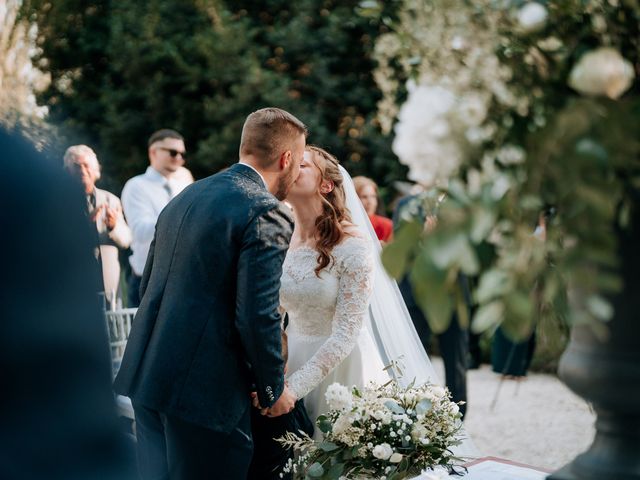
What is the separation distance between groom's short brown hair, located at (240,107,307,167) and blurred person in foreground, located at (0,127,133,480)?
6.50ft

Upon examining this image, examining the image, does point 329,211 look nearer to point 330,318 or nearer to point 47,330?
point 330,318

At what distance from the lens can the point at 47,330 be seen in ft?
3.61

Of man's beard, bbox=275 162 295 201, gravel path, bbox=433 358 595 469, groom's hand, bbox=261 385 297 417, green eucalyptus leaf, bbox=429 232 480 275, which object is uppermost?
green eucalyptus leaf, bbox=429 232 480 275

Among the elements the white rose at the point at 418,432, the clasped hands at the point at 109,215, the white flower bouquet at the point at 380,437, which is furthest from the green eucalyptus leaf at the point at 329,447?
the clasped hands at the point at 109,215

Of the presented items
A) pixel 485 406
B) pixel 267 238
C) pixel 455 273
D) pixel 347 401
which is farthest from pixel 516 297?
pixel 485 406

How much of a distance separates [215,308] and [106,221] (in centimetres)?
365

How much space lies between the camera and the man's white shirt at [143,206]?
6598 mm

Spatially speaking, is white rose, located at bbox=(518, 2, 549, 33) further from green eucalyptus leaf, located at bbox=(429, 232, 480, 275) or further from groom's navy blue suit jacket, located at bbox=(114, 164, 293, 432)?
groom's navy blue suit jacket, located at bbox=(114, 164, 293, 432)

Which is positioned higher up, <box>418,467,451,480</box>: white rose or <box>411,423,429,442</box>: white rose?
<box>411,423,429,442</box>: white rose

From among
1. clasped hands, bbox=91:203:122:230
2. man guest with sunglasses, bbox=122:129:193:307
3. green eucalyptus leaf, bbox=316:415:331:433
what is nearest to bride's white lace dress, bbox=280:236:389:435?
green eucalyptus leaf, bbox=316:415:331:433

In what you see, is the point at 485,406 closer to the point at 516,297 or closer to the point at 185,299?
the point at 185,299

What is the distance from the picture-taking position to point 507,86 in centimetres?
130

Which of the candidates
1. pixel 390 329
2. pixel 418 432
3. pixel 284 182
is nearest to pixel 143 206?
pixel 390 329

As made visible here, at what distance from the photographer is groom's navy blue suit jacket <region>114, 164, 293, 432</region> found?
9.07ft
